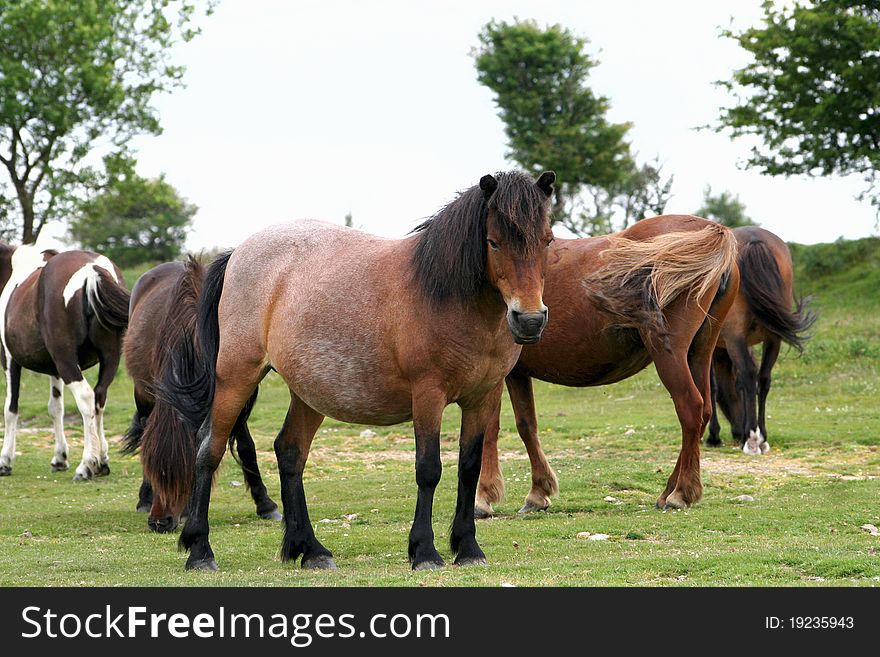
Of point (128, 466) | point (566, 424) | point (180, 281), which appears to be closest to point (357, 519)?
point (180, 281)

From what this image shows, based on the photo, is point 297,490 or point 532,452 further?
point 532,452

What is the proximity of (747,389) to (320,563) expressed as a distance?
8.02 m

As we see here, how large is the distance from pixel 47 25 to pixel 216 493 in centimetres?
2790

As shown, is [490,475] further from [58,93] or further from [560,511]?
[58,93]

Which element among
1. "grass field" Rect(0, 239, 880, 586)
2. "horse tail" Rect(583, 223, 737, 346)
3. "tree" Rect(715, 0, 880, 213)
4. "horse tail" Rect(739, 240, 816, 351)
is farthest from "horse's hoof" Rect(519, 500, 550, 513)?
"tree" Rect(715, 0, 880, 213)

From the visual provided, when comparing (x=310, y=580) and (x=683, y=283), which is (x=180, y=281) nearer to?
(x=310, y=580)

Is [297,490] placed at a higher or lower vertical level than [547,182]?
lower

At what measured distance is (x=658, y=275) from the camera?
8.71 meters

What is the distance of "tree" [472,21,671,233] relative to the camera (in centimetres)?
4769

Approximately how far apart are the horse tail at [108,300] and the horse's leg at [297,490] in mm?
5160

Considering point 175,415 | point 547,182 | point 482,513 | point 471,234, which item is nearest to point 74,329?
point 175,415

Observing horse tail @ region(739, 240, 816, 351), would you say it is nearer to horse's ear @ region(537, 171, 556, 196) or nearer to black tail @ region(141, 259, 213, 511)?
black tail @ region(141, 259, 213, 511)

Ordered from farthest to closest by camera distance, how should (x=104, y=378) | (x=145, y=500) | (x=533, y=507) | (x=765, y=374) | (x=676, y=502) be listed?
(x=765, y=374) → (x=104, y=378) → (x=145, y=500) → (x=533, y=507) → (x=676, y=502)

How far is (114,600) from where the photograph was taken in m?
5.29
